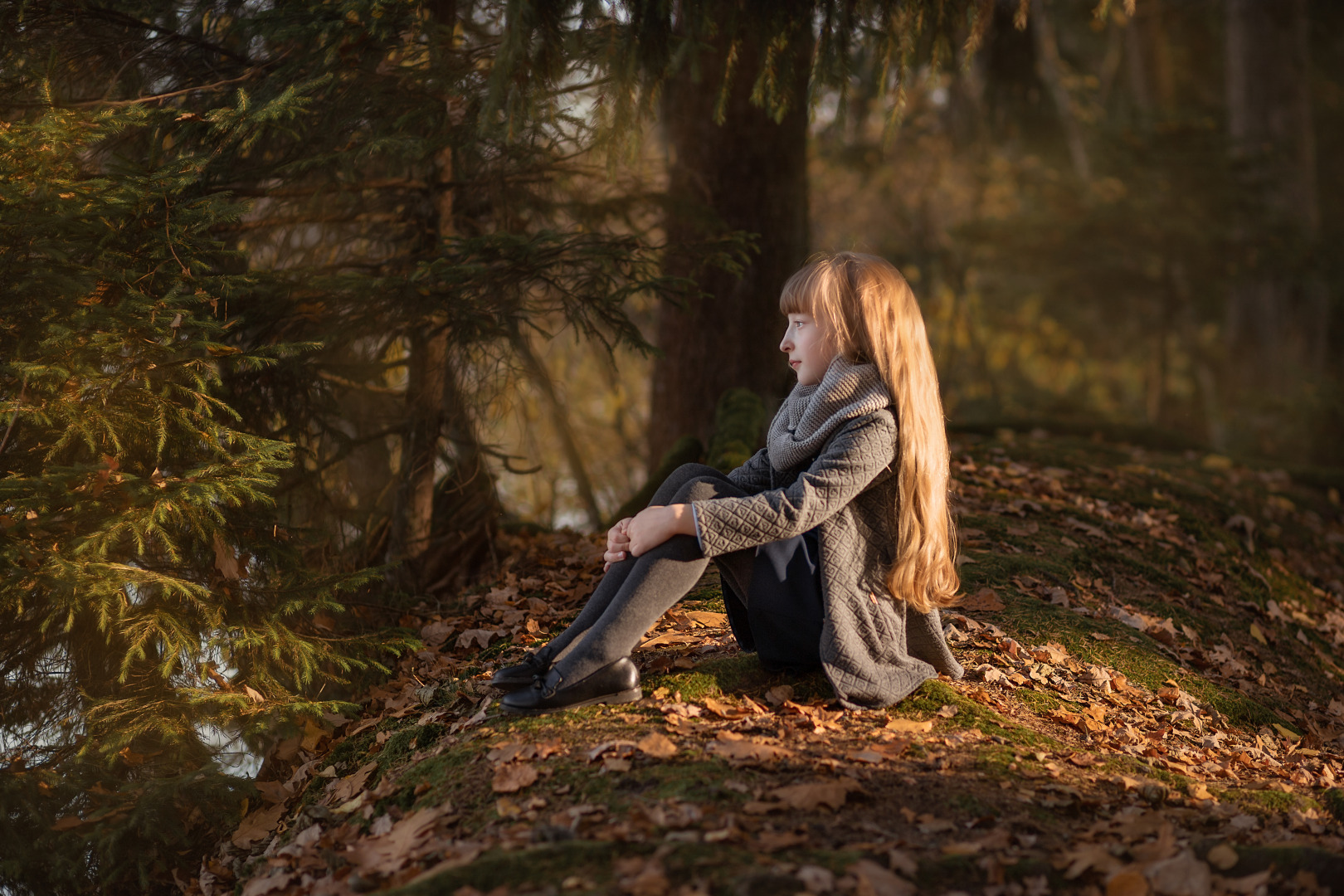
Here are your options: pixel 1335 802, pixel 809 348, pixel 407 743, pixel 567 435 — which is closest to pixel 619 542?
pixel 809 348

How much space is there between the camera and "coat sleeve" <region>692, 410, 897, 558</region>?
2.96 metres

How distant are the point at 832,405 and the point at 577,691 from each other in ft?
4.35

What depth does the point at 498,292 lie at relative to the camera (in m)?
4.62

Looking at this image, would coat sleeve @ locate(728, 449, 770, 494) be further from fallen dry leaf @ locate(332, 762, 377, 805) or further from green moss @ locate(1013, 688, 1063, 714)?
fallen dry leaf @ locate(332, 762, 377, 805)

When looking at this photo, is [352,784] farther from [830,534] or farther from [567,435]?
[567,435]

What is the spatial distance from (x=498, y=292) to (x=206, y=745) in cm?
242

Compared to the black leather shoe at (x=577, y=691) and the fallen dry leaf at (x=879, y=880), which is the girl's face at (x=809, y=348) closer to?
the black leather shoe at (x=577, y=691)

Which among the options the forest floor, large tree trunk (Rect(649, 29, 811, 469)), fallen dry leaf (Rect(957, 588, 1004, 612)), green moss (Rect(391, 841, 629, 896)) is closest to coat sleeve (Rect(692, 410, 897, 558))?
the forest floor

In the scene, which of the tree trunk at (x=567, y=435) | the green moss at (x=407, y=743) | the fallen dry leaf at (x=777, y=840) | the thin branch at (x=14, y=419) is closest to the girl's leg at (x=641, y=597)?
the green moss at (x=407, y=743)

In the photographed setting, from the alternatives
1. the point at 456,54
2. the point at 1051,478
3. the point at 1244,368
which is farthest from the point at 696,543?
the point at 1244,368

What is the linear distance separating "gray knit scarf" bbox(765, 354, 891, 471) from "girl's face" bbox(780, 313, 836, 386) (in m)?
0.05

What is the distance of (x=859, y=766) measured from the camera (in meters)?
2.88

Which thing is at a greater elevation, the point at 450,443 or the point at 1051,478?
the point at 450,443

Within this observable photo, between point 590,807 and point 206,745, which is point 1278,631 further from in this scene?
point 206,745
